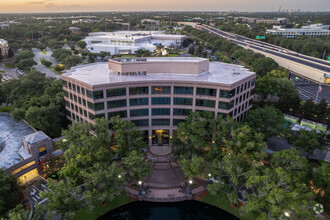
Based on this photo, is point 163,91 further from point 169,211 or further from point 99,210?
point 99,210

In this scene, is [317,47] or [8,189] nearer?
[8,189]

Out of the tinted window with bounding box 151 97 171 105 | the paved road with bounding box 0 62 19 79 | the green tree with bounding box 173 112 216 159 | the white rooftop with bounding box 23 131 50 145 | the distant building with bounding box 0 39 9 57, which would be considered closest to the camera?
the white rooftop with bounding box 23 131 50 145

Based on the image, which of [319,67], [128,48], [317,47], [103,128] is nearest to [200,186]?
[103,128]

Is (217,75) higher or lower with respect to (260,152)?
higher

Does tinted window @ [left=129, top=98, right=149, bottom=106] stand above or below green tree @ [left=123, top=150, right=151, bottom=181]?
above

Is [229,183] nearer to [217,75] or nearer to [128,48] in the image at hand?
[217,75]

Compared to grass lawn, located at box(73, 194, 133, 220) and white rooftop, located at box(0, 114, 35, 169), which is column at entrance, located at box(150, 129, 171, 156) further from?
white rooftop, located at box(0, 114, 35, 169)

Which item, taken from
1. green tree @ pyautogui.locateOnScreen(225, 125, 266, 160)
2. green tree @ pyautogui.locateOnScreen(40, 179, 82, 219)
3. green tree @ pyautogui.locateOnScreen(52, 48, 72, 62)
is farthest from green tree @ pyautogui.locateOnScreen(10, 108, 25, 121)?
green tree @ pyautogui.locateOnScreen(52, 48, 72, 62)
